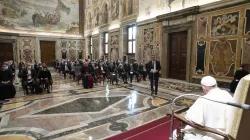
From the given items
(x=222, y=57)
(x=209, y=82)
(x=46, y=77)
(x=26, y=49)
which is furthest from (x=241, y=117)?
(x=26, y=49)

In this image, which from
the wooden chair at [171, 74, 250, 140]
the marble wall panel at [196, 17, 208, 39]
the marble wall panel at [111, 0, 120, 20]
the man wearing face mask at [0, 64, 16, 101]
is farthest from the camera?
the marble wall panel at [111, 0, 120, 20]

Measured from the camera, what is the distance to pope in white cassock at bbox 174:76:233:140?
1825mm

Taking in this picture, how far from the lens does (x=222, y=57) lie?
7234 millimetres

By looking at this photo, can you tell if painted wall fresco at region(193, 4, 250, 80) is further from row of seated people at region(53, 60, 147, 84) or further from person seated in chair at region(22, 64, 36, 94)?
person seated in chair at region(22, 64, 36, 94)

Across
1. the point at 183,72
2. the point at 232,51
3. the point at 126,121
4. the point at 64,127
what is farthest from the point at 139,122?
the point at 183,72

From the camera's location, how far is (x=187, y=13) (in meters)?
8.34

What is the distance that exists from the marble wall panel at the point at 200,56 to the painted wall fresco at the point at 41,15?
16.8m

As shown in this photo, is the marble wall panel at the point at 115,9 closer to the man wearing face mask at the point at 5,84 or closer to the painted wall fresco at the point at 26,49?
the painted wall fresco at the point at 26,49

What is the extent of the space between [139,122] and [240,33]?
6.02 meters

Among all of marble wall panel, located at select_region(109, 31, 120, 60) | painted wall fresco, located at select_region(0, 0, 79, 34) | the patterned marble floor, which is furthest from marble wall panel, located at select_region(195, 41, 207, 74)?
painted wall fresco, located at select_region(0, 0, 79, 34)

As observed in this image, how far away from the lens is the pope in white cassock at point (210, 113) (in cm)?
183

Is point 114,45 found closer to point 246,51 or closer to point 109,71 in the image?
point 109,71

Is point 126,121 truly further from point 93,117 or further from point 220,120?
point 220,120

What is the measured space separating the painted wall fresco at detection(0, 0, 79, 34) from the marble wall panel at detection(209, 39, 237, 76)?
1756 cm
